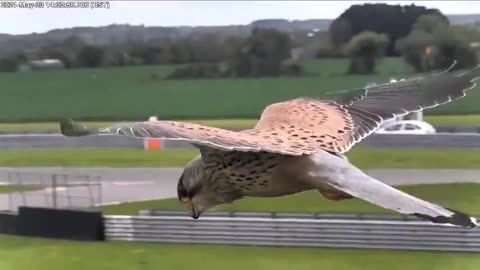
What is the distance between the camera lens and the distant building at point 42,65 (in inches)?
175

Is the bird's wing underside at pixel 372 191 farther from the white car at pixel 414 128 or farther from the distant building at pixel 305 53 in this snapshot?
the white car at pixel 414 128

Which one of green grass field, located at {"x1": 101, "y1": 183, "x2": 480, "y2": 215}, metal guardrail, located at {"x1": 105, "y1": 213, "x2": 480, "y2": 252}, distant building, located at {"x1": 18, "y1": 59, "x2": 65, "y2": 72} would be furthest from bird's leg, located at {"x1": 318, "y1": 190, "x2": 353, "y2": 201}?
green grass field, located at {"x1": 101, "y1": 183, "x2": 480, "y2": 215}

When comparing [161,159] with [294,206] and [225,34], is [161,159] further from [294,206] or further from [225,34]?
[225,34]

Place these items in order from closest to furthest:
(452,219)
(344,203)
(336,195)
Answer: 1. (452,219)
2. (336,195)
3. (344,203)

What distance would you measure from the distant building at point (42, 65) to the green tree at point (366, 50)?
1.62 metres

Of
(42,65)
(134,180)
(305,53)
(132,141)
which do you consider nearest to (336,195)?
(305,53)

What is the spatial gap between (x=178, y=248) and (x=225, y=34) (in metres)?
1.65

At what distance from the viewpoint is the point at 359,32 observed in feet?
14.3

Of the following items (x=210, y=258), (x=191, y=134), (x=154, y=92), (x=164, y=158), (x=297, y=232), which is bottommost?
(x=210, y=258)

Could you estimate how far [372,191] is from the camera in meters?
1.93

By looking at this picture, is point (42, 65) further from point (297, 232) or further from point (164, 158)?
point (297, 232)

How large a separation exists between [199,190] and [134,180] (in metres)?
4.10

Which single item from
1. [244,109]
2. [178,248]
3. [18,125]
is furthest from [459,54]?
[18,125]

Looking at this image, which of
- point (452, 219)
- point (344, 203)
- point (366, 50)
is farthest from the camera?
point (344, 203)
